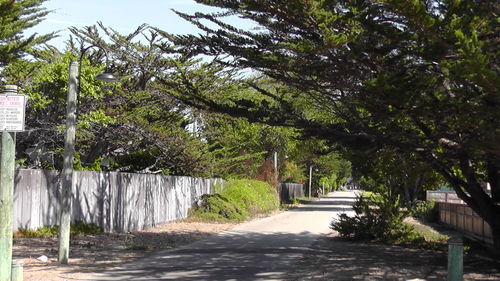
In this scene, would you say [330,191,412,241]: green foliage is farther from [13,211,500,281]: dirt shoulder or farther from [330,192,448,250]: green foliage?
[13,211,500,281]: dirt shoulder

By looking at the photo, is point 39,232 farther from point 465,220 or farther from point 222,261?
point 465,220

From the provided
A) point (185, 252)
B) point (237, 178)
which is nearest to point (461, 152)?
point (185, 252)

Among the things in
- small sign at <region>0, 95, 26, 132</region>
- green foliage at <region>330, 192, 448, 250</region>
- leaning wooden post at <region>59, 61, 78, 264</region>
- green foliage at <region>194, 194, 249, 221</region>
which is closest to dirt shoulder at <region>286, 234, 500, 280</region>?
green foliage at <region>330, 192, 448, 250</region>

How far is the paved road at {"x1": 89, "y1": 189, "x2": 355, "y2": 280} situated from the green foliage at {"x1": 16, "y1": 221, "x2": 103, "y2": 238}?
306cm

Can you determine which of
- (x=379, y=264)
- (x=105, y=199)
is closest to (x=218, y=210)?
(x=105, y=199)

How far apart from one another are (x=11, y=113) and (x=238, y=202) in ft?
63.6

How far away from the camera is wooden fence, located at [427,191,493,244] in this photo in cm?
1738

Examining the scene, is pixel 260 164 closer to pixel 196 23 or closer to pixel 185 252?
pixel 185 252

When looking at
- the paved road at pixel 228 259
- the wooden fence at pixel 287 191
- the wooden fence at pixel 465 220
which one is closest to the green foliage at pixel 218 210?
the paved road at pixel 228 259

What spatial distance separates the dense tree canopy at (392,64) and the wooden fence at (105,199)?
17.6 ft

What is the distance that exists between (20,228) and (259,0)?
917 cm

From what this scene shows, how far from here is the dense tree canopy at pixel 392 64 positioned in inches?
287

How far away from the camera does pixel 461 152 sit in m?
9.49

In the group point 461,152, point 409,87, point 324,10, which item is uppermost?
point 324,10
